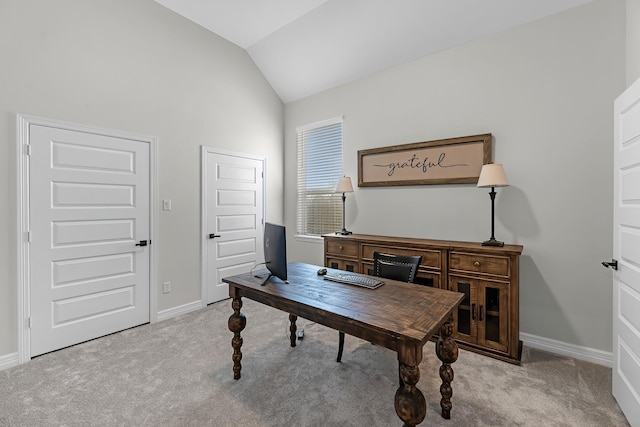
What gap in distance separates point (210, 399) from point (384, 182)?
270cm

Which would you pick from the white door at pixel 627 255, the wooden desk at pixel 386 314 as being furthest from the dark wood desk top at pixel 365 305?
the white door at pixel 627 255

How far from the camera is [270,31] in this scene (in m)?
3.66

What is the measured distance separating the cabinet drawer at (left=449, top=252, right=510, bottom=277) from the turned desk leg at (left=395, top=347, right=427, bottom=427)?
62.0 inches

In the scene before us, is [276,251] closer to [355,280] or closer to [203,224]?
[355,280]

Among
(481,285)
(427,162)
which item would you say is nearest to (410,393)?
(481,285)

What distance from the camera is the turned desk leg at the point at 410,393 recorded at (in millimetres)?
1219

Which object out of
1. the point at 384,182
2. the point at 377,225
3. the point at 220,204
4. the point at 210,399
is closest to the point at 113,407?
the point at 210,399

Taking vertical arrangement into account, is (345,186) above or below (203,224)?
above

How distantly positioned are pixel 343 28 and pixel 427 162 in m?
1.79

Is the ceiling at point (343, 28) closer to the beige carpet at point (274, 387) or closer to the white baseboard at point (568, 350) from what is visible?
the white baseboard at point (568, 350)

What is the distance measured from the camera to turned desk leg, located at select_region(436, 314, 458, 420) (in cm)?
168

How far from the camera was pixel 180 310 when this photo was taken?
345 centimetres

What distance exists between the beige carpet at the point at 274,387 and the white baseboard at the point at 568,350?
0.34 feet

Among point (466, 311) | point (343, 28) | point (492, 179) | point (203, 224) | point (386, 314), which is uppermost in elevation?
point (343, 28)
